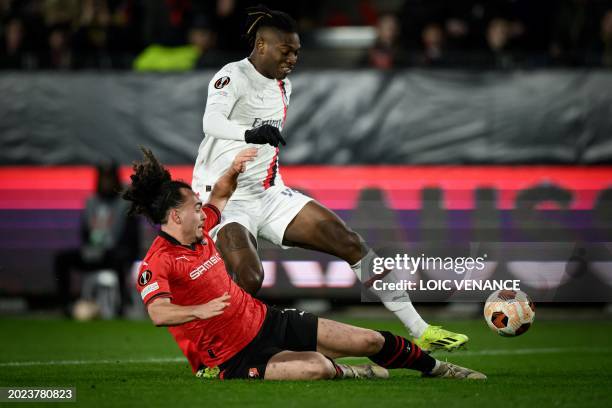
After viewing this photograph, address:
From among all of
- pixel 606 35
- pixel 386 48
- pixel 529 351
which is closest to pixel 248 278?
pixel 529 351

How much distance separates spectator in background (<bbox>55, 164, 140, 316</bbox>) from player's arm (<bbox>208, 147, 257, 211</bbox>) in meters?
6.40

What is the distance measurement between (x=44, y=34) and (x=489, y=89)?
6292 millimetres

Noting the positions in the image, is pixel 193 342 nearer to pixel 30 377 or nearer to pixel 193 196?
pixel 193 196

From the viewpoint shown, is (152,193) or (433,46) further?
(433,46)

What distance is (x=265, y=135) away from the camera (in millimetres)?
7531

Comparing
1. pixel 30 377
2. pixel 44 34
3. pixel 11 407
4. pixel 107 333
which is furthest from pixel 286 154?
pixel 11 407

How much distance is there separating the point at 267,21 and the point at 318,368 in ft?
8.85

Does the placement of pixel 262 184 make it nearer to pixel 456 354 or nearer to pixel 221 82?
pixel 221 82

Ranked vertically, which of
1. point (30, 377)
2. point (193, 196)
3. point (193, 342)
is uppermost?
point (193, 196)

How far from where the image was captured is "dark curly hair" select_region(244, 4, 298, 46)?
8477mm

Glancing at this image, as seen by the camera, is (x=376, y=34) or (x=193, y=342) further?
(x=376, y=34)

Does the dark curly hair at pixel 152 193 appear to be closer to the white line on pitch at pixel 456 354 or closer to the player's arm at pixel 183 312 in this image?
the player's arm at pixel 183 312

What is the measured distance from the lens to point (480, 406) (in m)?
6.21

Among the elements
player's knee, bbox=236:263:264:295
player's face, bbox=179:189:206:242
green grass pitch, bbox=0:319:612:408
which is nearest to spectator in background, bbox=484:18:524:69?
green grass pitch, bbox=0:319:612:408
